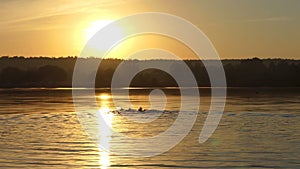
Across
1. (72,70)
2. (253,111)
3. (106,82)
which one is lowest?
(253,111)

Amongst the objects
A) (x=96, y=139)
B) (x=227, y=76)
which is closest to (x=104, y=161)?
(x=96, y=139)

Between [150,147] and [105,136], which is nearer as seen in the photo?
[150,147]

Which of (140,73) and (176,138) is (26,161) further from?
(140,73)

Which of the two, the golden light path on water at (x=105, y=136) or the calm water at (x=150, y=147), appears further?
the golden light path on water at (x=105, y=136)

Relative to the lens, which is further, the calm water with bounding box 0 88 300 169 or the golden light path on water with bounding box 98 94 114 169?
the golden light path on water with bounding box 98 94 114 169

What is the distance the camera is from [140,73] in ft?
355

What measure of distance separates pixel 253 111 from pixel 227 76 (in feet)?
209

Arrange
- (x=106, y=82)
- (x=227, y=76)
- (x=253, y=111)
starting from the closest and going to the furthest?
1. (x=253, y=111)
2. (x=227, y=76)
3. (x=106, y=82)

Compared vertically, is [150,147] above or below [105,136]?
below

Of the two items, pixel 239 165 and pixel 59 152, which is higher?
pixel 59 152

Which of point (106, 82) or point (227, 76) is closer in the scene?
point (227, 76)

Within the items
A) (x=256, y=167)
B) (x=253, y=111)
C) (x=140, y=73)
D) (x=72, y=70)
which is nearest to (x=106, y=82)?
(x=140, y=73)

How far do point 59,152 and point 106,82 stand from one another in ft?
285

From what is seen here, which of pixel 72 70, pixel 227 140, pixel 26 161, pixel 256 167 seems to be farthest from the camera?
pixel 72 70
